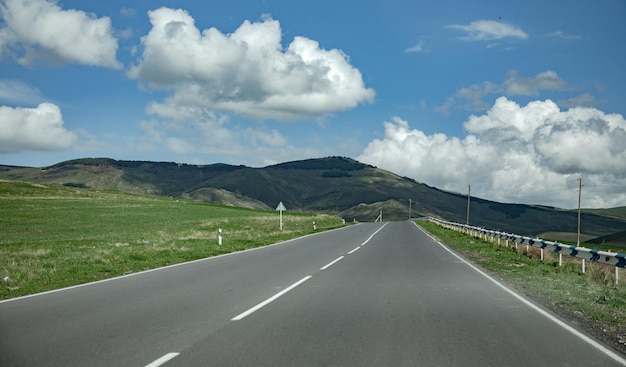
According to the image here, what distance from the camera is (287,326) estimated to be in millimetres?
8492

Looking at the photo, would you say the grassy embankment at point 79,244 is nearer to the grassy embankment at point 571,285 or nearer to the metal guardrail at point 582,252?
Result: the grassy embankment at point 571,285

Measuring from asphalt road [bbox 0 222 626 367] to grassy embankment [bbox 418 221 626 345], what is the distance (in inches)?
→ 33.5

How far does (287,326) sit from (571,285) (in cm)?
979

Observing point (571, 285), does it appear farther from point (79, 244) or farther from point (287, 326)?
point (79, 244)

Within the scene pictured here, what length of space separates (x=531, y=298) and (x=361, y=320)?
5.26 metres

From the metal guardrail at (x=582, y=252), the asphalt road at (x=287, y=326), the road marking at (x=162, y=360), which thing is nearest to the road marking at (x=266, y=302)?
the asphalt road at (x=287, y=326)

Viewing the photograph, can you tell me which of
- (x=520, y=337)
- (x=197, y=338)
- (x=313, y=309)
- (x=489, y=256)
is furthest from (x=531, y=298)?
(x=489, y=256)

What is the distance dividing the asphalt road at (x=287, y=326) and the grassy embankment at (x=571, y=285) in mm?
852

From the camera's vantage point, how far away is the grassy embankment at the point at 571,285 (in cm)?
1016

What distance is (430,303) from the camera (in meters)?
11.0

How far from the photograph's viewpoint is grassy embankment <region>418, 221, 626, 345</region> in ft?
33.3

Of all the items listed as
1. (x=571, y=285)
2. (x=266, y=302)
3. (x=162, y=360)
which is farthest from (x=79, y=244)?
(x=162, y=360)

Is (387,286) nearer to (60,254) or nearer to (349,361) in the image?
(349,361)

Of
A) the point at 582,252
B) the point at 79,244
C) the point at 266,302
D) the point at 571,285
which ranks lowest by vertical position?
the point at 79,244
